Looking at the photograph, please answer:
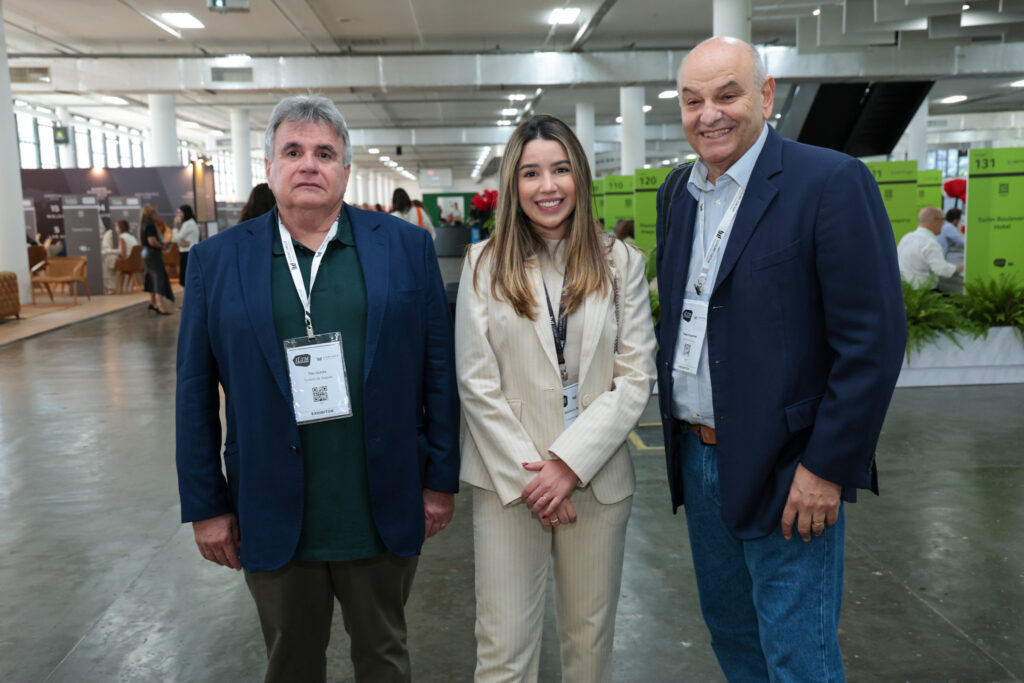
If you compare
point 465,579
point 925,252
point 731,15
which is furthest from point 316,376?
point 731,15

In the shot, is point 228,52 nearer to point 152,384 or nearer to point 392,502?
point 152,384

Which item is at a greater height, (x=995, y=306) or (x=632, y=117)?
(x=632, y=117)

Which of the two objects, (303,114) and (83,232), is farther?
(83,232)

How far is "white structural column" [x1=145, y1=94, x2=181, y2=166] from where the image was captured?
18297 millimetres

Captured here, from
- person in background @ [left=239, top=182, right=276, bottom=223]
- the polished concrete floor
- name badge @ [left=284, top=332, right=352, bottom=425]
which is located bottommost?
the polished concrete floor

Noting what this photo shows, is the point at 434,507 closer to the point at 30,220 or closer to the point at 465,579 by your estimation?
the point at 465,579

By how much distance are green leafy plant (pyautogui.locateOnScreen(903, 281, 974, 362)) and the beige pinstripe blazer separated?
5.44 m

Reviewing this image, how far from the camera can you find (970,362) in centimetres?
664

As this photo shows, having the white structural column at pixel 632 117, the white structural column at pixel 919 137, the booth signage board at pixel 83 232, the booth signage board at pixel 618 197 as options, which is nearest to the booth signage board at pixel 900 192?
the booth signage board at pixel 618 197

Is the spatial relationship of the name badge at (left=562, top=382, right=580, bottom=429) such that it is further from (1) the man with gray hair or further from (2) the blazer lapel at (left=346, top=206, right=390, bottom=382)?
(2) the blazer lapel at (left=346, top=206, right=390, bottom=382)

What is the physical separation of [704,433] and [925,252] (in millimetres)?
7031

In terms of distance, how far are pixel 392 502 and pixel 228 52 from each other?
641 inches

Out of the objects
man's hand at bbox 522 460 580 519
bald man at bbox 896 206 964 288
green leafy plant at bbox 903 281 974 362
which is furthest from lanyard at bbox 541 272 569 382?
bald man at bbox 896 206 964 288

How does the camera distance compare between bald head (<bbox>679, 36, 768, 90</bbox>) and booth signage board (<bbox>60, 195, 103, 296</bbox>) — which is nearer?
bald head (<bbox>679, 36, 768, 90</bbox>)
